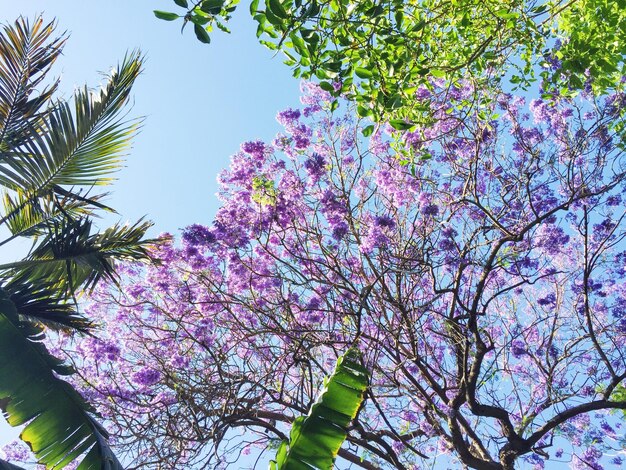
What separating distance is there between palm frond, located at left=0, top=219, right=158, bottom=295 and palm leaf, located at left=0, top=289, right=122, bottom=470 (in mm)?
1233

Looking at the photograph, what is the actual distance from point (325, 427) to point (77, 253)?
9.94ft

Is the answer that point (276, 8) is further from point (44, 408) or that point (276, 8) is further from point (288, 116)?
point (288, 116)

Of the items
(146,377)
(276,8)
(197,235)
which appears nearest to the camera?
(276,8)

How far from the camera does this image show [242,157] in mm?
8609

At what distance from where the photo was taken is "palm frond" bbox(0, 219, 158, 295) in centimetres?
535

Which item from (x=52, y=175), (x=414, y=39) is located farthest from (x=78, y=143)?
(x=414, y=39)

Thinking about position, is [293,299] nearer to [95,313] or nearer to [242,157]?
[242,157]

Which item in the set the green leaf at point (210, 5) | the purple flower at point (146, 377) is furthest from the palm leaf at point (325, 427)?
the purple flower at point (146, 377)

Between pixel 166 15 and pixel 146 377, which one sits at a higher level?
pixel 166 15

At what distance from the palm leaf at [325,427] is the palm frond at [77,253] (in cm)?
252

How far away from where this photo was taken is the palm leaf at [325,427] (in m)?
3.68

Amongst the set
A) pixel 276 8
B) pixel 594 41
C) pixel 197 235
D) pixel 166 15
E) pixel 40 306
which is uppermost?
pixel 594 41

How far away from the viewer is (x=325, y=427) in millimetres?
3801

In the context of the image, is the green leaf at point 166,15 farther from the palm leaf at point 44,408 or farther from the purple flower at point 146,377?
the purple flower at point 146,377
